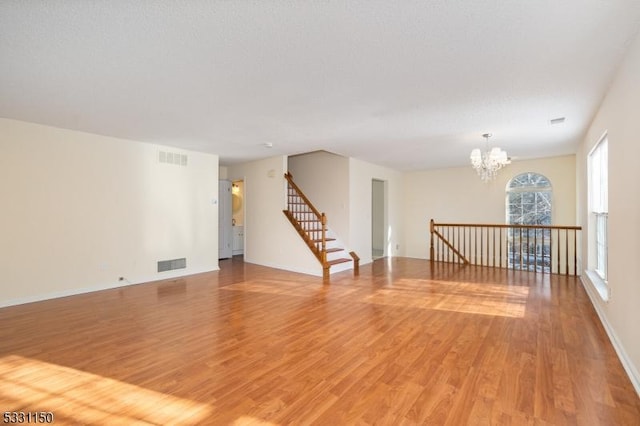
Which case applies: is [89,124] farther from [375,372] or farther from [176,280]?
[375,372]

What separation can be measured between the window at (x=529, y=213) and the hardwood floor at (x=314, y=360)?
10.0ft

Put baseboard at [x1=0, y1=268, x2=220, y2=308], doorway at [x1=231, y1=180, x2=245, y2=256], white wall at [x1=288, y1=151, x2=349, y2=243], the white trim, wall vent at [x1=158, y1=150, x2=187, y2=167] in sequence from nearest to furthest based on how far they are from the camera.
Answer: the white trim → baseboard at [x1=0, y1=268, x2=220, y2=308] → wall vent at [x1=158, y1=150, x2=187, y2=167] → white wall at [x1=288, y1=151, x2=349, y2=243] → doorway at [x1=231, y1=180, x2=245, y2=256]

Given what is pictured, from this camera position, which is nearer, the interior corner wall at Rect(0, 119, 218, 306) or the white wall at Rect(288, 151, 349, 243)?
the interior corner wall at Rect(0, 119, 218, 306)

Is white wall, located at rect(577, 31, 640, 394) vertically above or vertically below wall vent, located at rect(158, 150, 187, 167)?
below

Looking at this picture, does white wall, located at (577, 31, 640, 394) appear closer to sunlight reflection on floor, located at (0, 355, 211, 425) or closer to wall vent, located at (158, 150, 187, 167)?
sunlight reflection on floor, located at (0, 355, 211, 425)

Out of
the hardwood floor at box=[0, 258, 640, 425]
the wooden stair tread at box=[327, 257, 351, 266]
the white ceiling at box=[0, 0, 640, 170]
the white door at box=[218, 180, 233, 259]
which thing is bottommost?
the hardwood floor at box=[0, 258, 640, 425]

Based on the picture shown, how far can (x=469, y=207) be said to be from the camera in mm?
8297

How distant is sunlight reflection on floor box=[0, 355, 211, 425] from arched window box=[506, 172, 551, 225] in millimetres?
8143

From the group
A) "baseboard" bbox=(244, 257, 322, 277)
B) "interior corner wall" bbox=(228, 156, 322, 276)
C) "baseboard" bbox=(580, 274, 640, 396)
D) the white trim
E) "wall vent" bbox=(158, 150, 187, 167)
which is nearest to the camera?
"baseboard" bbox=(580, 274, 640, 396)

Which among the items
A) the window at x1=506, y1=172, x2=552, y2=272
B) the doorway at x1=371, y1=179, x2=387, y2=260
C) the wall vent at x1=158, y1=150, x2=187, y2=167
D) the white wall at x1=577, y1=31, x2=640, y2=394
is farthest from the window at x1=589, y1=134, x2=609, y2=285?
the wall vent at x1=158, y1=150, x2=187, y2=167

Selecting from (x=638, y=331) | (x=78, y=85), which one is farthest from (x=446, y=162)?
(x=78, y=85)

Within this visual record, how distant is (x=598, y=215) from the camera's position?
427 cm

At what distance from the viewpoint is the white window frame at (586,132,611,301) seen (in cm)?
384

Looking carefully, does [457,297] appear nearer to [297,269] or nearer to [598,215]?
[598,215]
